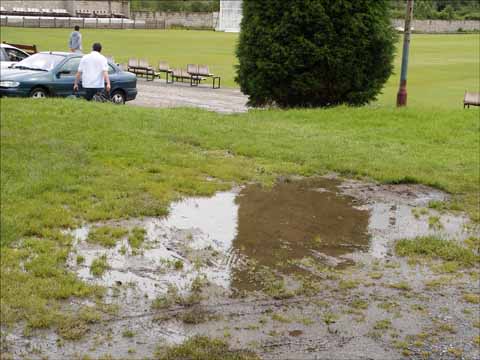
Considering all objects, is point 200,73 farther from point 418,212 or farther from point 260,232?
point 260,232

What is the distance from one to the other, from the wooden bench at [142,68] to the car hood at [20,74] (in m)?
15.0

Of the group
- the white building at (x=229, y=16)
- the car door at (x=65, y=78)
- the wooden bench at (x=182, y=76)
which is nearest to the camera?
the car door at (x=65, y=78)

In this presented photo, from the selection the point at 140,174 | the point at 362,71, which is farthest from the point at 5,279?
the point at 362,71

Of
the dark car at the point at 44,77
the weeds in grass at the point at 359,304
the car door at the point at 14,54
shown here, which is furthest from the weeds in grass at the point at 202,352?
the car door at the point at 14,54

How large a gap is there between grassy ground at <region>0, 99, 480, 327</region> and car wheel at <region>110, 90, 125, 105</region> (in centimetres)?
386

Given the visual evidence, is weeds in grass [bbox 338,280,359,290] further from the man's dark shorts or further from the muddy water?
the man's dark shorts

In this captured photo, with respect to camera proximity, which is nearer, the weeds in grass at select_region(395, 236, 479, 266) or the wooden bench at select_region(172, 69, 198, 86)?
the weeds in grass at select_region(395, 236, 479, 266)

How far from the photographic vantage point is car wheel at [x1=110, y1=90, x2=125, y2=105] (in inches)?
778

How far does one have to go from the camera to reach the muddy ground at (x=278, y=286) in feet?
18.3

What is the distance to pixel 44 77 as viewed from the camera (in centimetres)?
1817

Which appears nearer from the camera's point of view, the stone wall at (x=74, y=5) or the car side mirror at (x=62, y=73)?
the car side mirror at (x=62, y=73)

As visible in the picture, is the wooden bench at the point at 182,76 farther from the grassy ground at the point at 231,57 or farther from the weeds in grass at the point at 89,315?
the weeds in grass at the point at 89,315

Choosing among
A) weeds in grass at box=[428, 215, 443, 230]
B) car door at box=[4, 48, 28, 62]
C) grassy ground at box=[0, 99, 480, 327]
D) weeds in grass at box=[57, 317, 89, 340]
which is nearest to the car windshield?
grassy ground at box=[0, 99, 480, 327]

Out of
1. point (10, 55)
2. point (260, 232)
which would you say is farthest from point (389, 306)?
point (10, 55)
